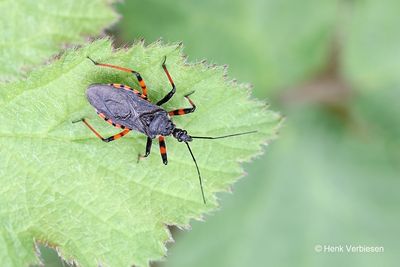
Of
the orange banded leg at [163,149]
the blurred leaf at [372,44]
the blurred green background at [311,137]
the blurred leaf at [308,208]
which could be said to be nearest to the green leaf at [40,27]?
the orange banded leg at [163,149]

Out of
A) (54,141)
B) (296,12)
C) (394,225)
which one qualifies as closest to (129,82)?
(54,141)

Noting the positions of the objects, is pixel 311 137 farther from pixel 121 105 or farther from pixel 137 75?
pixel 137 75

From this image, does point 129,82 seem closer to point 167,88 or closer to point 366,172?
point 167,88

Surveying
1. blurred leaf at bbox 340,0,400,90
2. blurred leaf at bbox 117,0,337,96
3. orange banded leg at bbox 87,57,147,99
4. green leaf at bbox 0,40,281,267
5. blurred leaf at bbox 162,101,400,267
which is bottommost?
green leaf at bbox 0,40,281,267

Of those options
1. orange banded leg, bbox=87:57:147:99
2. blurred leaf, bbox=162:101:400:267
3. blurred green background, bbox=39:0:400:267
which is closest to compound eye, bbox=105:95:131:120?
orange banded leg, bbox=87:57:147:99

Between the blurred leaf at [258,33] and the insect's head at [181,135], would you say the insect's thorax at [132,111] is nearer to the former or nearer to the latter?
the insect's head at [181,135]

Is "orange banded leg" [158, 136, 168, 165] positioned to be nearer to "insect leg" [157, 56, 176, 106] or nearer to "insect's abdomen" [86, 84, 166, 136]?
"insect's abdomen" [86, 84, 166, 136]

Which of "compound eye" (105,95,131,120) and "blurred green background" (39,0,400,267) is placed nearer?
"compound eye" (105,95,131,120)

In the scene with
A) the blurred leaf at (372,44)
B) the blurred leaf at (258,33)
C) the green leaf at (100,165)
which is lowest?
Result: the green leaf at (100,165)
